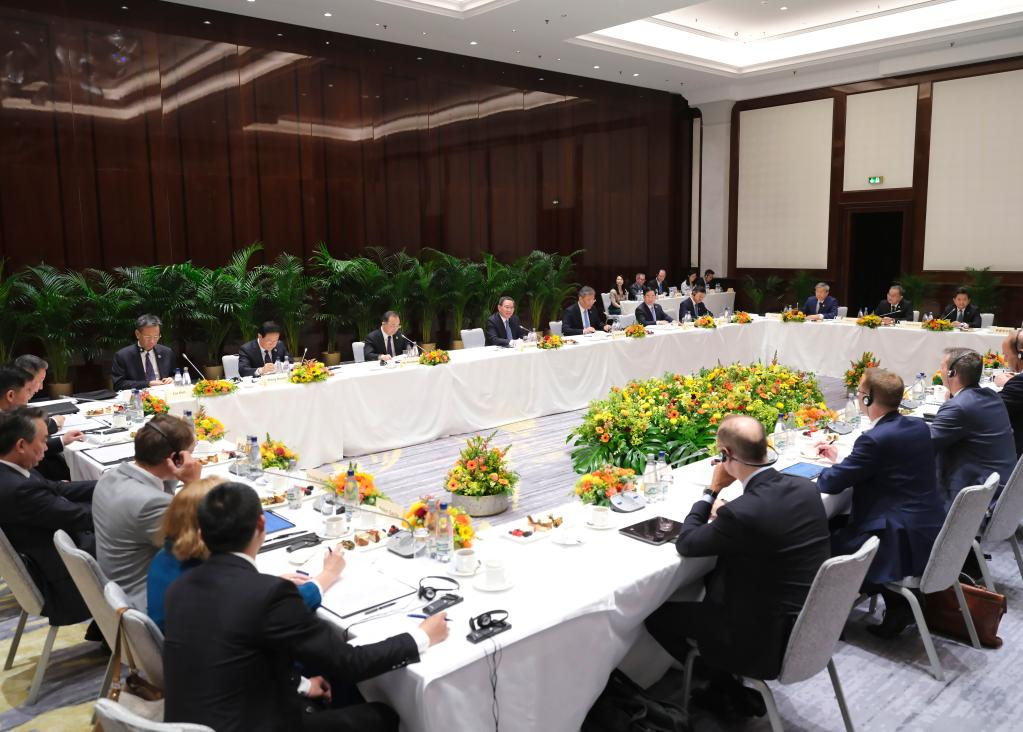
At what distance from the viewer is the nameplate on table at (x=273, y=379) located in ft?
20.8

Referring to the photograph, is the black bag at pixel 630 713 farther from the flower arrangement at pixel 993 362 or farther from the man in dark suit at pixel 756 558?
the flower arrangement at pixel 993 362

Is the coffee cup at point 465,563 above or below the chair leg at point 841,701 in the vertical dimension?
above

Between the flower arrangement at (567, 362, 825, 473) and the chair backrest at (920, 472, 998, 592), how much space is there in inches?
74.0

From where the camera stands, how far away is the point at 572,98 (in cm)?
1333

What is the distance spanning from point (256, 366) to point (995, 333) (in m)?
7.83

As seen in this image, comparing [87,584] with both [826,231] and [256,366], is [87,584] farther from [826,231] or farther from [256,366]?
[826,231]

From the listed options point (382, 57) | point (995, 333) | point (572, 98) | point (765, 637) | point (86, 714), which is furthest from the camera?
point (572, 98)

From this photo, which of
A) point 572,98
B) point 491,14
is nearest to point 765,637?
point 491,14

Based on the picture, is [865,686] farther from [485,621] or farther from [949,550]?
[485,621]

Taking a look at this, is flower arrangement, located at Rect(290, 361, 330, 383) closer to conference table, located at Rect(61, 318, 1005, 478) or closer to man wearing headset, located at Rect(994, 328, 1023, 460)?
conference table, located at Rect(61, 318, 1005, 478)

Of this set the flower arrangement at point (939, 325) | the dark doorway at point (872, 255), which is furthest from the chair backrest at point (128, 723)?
the dark doorway at point (872, 255)

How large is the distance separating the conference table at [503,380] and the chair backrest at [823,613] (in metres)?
3.63

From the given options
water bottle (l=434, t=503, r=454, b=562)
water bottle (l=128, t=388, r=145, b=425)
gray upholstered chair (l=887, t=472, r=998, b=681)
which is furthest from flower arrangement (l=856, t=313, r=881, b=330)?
water bottle (l=434, t=503, r=454, b=562)

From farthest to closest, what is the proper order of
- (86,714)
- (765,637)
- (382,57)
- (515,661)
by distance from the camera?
(382,57) < (86,714) < (765,637) < (515,661)
